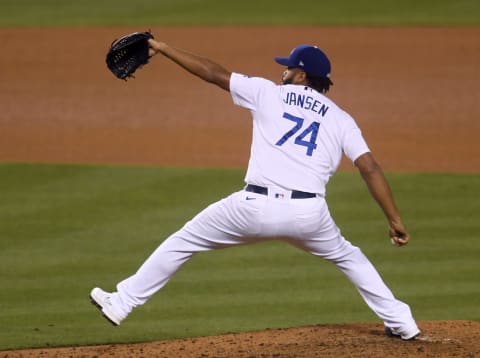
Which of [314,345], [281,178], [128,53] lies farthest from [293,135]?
[314,345]

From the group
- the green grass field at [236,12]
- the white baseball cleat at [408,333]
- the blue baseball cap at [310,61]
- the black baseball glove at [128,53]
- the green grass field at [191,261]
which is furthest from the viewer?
the green grass field at [236,12]

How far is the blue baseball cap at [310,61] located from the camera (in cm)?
617

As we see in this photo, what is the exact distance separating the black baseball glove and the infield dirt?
578 centimetres

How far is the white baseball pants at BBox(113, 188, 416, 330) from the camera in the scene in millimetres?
5941

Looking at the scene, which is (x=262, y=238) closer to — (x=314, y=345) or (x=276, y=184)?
(x=276, y=184)

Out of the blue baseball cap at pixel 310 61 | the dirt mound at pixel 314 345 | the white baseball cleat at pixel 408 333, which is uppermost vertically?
the blue baseball cap at pixel 310 61

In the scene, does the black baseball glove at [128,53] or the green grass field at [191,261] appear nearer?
the black baseball glove at [128,53]

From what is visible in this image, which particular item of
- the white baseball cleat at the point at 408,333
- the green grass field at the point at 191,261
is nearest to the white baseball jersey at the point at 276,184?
the white baseball cleat at the point at 408,333

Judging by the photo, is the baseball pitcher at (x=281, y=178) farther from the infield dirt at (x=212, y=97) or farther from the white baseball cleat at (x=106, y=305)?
the infield dirt at (x=212, y=97)

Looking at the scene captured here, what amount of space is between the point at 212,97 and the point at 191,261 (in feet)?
20.1

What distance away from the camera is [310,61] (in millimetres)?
6180

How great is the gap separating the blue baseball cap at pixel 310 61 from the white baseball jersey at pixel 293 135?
19 centimetres

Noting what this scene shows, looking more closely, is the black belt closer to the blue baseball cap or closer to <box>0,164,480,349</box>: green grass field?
the blue baseball cap

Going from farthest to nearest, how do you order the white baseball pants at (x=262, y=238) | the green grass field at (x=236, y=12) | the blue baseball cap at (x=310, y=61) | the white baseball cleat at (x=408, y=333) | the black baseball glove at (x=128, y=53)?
1. the green grass field at (x=236, y=12)
2. the white baseball cleat at (x=408, y=333)
3. the black baseball glove at (x=128, y=53)
4. the blue baseball cap at (x=310, y=61)
5. the white baseball pants at (x=262, y=238)
